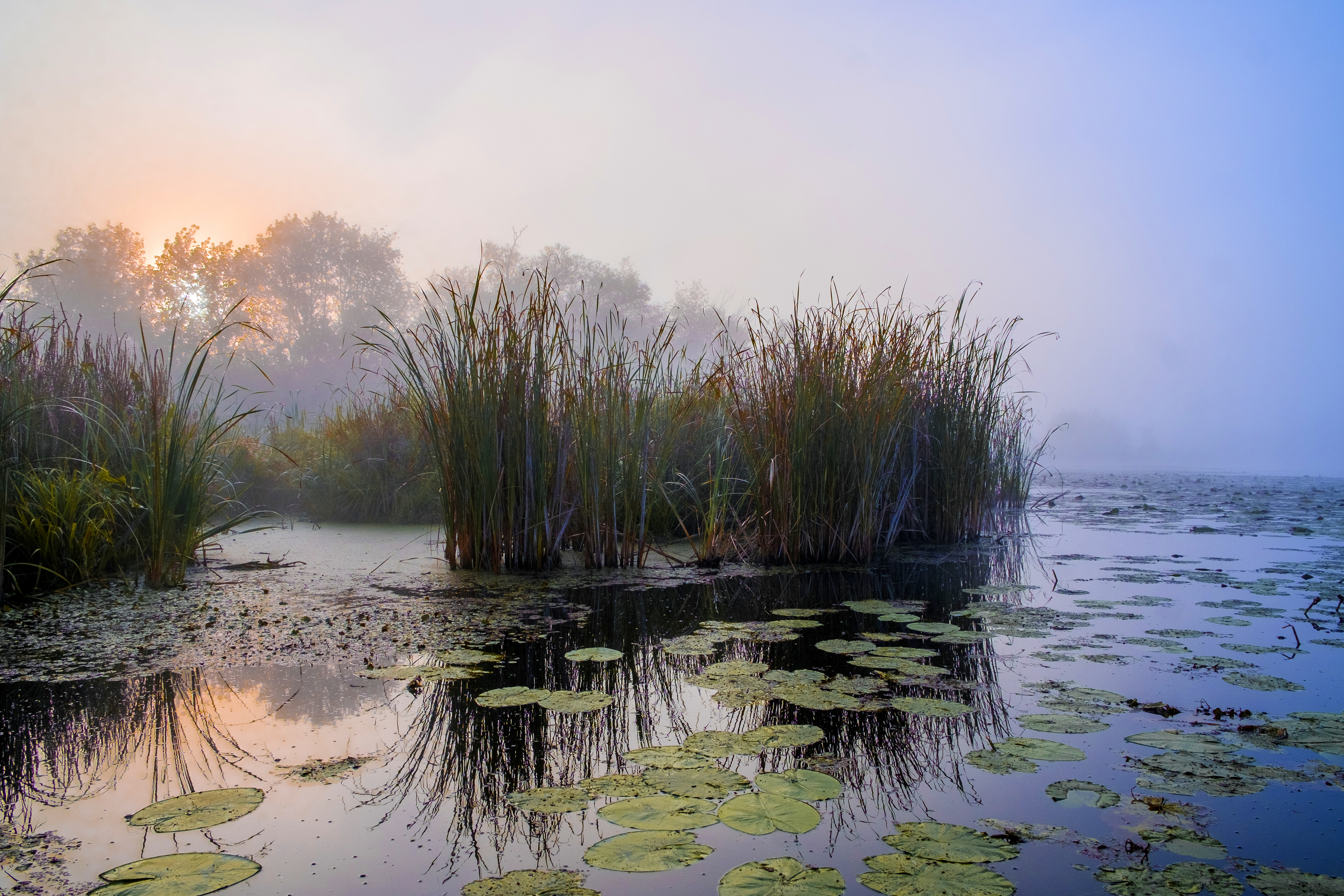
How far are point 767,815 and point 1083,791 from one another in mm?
645

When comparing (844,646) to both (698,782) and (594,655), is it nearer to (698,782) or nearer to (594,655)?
(594,655)

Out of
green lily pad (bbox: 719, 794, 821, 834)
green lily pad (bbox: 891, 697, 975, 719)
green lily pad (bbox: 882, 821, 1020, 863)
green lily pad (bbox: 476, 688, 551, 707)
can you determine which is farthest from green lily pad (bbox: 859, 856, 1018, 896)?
green lily pad (bbox: 476, 688, 551, 707)

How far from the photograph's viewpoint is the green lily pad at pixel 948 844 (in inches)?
49.0

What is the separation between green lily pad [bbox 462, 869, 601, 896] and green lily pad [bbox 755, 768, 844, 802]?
17.3 inches

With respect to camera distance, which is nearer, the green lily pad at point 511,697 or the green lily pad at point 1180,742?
the green lily pad at point 1180,742

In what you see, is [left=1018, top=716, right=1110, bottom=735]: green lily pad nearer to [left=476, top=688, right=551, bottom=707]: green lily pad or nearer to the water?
the water

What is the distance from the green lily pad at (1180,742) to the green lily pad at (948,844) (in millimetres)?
681

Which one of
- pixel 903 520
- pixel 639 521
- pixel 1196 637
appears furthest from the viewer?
pixel 903 520

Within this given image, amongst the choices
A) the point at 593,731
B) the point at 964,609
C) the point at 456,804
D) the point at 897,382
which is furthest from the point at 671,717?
the point at 897,382

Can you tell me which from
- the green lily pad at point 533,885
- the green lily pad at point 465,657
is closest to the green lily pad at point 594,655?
the green lily pad at point 465,657

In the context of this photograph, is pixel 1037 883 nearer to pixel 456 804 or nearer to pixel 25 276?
pixel 456 804

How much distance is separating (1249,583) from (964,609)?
1665 mm

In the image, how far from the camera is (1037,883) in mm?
1188

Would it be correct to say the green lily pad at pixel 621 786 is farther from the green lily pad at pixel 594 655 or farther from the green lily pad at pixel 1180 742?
the green lily pad at pixel 1180 742
